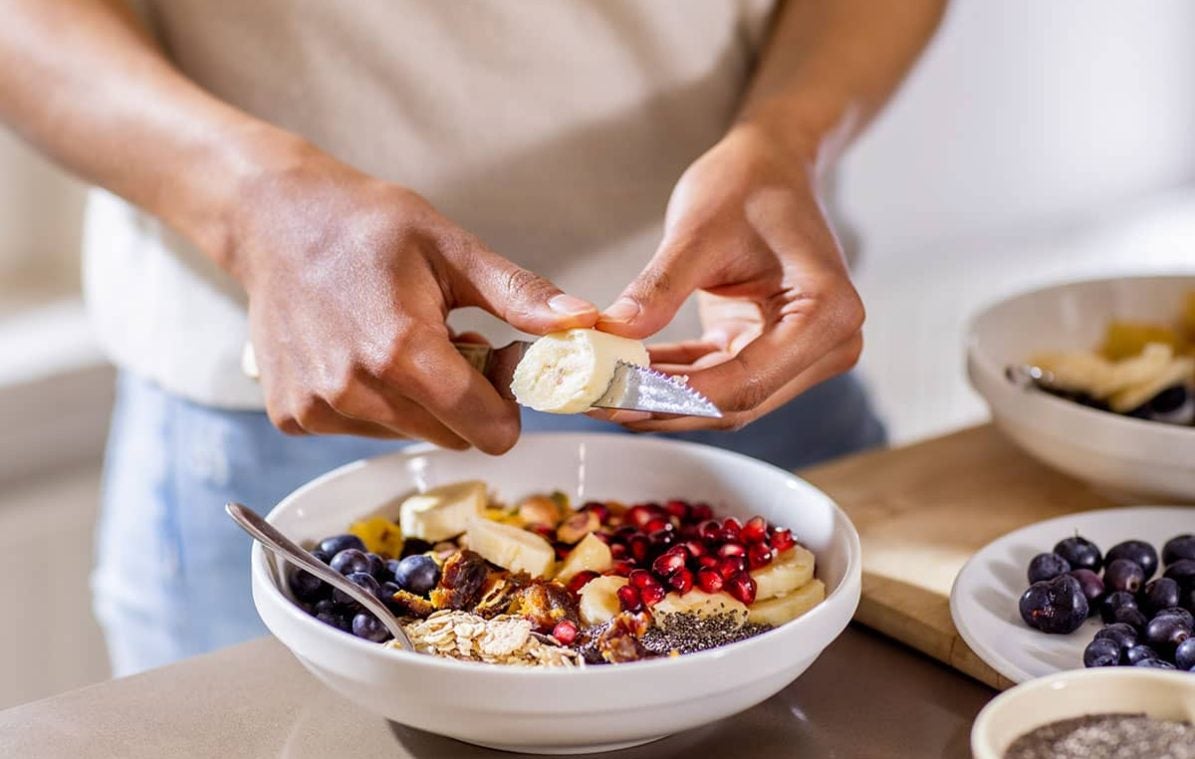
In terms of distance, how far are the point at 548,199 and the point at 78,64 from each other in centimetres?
46

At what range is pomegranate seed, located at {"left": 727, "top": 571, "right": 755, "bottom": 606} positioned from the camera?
0.97 m

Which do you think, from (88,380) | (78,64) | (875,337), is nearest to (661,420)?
(78,64)

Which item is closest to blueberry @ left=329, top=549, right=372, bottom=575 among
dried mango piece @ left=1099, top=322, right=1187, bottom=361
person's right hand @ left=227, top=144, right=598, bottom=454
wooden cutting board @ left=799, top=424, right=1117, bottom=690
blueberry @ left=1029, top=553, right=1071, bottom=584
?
person's right hand @ left=227, top=144, right=598, bottom=454

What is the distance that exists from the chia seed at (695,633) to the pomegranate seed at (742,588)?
0.06 ft

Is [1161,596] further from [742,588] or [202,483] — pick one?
[202,483]

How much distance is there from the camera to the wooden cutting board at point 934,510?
1077 millimetres

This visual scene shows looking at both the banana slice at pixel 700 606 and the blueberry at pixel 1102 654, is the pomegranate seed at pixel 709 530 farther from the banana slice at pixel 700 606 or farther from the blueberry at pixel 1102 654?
the blueberry at pixel 1102 654

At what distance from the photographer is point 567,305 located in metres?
0.99

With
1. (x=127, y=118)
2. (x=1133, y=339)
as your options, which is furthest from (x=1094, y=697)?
(x=127, y=118)

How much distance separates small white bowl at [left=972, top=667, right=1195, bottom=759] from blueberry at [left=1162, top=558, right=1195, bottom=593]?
248 millimetres

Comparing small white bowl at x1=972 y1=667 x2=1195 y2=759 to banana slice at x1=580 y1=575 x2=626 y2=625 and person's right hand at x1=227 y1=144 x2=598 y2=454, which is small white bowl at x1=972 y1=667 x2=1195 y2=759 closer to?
banana slice at x1=580 y1=575 x2=626 y2=625

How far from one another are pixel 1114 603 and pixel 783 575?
0.25 metres

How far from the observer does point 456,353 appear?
1.02 metres

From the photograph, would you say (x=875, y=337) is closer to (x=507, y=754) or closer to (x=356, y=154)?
(x=356, y=154)
